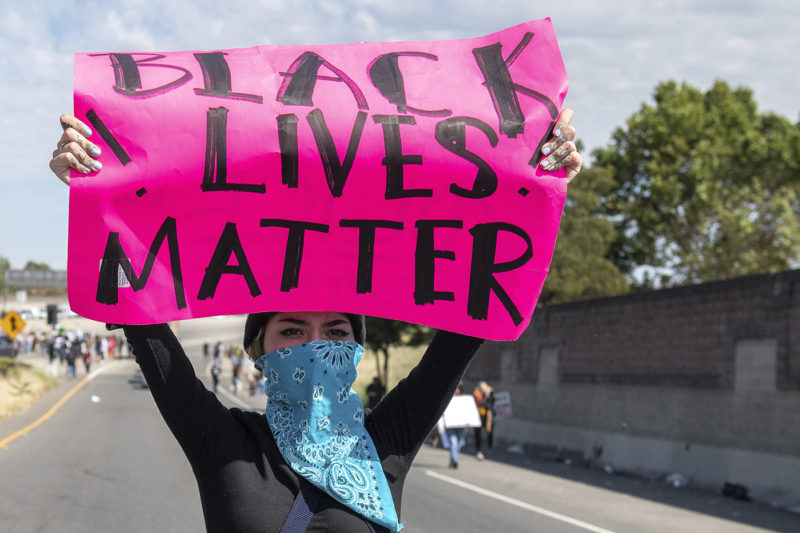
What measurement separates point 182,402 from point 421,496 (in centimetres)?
1261

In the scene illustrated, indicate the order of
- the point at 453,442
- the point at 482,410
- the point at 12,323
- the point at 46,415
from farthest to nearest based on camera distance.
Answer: the point at 12,323, the point at 46,415, the point at 482,410, the point at 453,442

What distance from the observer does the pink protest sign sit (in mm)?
2975

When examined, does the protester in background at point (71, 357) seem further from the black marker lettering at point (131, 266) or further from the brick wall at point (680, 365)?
the black marker lettering at point (131, 266)

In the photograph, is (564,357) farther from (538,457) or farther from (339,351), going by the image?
(339,351)

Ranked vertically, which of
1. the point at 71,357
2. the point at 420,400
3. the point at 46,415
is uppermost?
the point at 420,400

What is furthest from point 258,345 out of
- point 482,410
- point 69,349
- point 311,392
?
point 69,349

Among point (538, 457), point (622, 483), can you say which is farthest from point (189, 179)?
point (538, 457)

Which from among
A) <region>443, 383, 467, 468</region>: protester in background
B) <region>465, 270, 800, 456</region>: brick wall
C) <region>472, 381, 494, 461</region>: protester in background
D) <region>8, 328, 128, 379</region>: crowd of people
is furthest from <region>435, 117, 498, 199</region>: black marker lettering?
<region>8, 328, 128, 379</region>: crowd of people

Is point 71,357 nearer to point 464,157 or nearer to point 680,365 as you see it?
point 680,365

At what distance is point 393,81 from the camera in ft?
10.6

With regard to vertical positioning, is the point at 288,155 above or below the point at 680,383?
above

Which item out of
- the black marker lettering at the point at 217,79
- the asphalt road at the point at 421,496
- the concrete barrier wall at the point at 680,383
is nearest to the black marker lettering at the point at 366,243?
the black marker lettering at the point at 217,79

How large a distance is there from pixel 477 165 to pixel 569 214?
4759 cm

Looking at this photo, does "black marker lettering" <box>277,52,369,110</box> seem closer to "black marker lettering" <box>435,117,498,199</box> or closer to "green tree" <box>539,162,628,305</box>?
"black marker lettering" <box>435,117,498,199</box>
